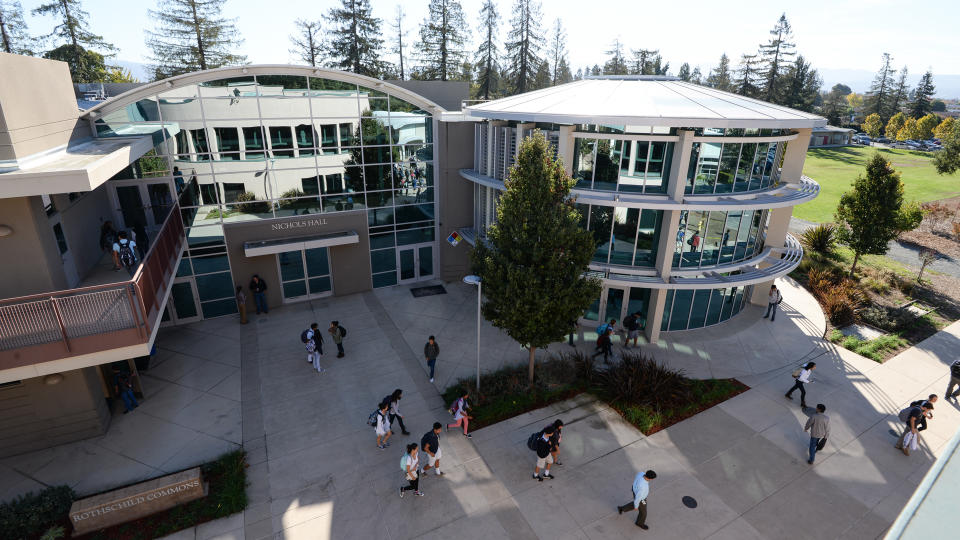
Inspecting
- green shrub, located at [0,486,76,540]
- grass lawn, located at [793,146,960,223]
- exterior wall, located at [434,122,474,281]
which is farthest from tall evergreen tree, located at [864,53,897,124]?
green shrub, located at [0,486,76,540]

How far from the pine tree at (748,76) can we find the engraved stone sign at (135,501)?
7846 cm

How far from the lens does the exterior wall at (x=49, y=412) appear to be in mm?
11164

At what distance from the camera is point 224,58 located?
45.5 meters

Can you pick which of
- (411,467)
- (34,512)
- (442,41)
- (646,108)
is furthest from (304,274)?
(442,41)

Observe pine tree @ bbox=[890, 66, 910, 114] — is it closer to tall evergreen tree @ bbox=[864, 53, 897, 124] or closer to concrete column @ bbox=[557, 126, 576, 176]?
tall evergreen tree @ bbox=[864, 53, 897, 124]

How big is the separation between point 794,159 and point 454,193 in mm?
13344

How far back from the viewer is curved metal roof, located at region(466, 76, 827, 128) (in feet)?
45.9

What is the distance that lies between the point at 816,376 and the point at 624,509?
373 inches

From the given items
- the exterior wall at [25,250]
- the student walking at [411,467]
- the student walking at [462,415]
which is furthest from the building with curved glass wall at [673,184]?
the exterior wall at [25,250]

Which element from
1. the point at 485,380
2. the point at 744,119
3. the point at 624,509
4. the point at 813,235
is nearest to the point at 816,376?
the point at 744,119

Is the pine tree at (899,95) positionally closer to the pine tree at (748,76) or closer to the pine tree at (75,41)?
the pine tree at (748,76)

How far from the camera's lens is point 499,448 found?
39.2 feet

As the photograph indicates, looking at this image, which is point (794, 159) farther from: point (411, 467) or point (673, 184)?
point (411, 467)

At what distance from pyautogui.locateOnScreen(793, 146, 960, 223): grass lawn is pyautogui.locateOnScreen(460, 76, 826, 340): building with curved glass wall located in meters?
21.8
